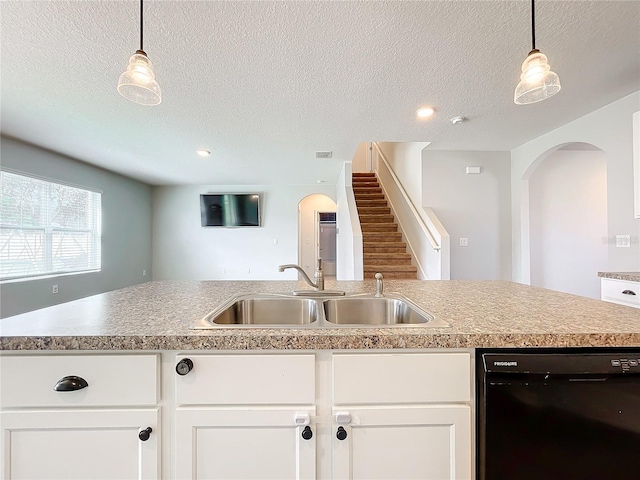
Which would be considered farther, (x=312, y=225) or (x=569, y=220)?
(x=312, y=225)

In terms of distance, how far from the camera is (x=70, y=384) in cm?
78

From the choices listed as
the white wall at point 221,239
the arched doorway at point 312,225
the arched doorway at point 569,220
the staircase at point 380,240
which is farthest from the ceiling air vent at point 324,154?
the arched doorway at point 312,225

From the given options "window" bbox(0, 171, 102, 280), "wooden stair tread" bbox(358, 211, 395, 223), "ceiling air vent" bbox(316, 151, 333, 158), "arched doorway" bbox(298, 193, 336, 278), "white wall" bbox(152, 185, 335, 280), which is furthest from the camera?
"arched doorway" bbox(298, 193, 336, 278)

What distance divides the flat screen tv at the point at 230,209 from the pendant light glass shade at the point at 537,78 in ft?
17.0

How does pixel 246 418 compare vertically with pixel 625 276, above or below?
below

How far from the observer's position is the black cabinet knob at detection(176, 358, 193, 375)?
0.80 meters

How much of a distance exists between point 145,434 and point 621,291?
2.84 metres

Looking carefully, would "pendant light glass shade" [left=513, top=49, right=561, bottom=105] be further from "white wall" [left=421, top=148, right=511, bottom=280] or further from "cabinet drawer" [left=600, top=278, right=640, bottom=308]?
"white wall" [left=421, top=148, right=511, bottom=280]

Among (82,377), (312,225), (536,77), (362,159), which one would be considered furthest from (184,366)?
(312,225)

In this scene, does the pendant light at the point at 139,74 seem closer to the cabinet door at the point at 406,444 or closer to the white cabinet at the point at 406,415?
the white cabinet at the point at 406,415

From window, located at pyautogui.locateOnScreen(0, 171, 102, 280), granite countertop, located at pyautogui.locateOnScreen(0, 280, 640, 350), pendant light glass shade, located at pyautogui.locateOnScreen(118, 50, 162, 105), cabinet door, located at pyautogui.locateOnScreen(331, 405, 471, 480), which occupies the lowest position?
cabinet door, located at pyautogui.locateOnScreen(331, 405, 471, 480)

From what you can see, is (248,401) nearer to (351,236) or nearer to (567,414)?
(567,414)

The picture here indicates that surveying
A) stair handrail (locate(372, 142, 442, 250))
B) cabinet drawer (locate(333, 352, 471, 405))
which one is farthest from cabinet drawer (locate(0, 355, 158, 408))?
stair handrail (locate(372, 142, 442, 250))

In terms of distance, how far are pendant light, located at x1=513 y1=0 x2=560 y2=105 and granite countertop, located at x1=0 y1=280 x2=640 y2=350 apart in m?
0.91
